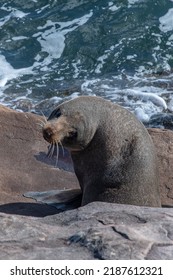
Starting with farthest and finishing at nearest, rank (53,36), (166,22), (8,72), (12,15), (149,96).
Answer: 1. (12,15)
2. (166,22)
3. (53,36)
4. (8,72)
5. (149,96)

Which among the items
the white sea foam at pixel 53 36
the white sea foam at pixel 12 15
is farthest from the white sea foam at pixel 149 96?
the white sea foam at pixel 12 15

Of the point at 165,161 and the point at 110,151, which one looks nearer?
the point at 110,151

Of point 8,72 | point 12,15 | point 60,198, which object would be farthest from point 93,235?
point 12,15

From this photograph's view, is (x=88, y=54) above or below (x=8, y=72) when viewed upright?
below

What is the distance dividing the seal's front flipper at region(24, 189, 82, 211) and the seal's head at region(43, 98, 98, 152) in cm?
54

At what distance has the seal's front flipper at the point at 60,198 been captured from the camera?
6.29 metres

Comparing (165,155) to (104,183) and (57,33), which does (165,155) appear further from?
(57,33)

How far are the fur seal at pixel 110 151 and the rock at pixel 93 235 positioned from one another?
1487 millimetres

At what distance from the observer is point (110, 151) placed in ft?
19.9

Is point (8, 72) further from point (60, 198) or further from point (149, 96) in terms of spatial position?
point (60, 198)

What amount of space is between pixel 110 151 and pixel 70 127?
431 mm

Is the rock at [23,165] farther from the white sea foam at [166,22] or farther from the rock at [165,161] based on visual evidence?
the white sea foam at [166,22]
